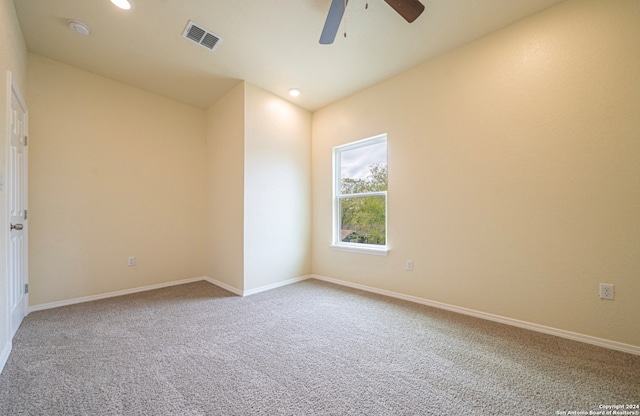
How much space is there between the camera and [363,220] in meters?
3.63

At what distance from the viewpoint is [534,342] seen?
2.01 metres

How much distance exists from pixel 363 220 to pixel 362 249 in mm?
430

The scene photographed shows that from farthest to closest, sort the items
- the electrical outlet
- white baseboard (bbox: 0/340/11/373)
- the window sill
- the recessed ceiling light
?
the window sill
the recessed ceiling light
the electrical outlet
white baseboard (bbox: 0/340/11/373)

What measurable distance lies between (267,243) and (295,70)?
2270 millimetres

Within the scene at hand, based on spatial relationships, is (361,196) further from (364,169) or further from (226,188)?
(226,188)

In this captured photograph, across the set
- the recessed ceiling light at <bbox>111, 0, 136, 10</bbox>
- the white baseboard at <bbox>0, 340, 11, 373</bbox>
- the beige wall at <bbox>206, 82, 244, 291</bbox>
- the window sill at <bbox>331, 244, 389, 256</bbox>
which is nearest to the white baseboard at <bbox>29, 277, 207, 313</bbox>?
the beige wall at <bbox>206, 82, 244, 291</bbox>

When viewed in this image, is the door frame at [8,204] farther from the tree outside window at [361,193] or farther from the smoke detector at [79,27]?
the tree outside window at [361,193]

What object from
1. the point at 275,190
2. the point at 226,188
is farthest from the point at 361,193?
the point at 226,188

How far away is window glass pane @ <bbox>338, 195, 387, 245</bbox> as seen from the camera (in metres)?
3.41

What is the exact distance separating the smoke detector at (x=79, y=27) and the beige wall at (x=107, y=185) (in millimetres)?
833

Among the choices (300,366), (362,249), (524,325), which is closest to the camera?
(300,366)

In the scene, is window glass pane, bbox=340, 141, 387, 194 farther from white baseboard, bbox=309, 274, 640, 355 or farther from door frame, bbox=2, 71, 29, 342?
door frame, bbox=2, 71, 29, 342

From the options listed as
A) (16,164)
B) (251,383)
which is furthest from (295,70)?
(251,383)

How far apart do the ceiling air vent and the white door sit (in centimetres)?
145
